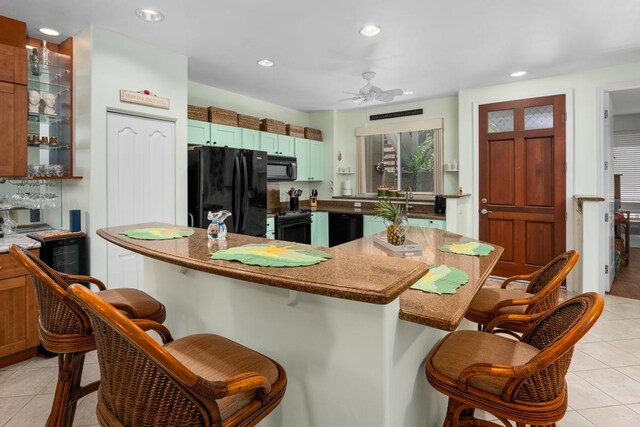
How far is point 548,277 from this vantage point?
6.50 feet

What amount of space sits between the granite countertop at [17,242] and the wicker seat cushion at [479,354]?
285 cm

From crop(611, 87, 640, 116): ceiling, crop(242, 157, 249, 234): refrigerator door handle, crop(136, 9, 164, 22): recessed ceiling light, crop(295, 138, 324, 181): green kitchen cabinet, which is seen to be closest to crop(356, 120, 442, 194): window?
crop(295, 138, 324, 181): green kitchen cabinet

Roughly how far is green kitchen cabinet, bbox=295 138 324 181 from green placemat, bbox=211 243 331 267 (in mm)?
4202

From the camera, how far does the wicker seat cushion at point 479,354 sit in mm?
1196

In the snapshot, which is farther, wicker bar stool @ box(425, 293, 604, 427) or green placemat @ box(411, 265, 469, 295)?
green placemat @ box(411, 265, 469, 295)

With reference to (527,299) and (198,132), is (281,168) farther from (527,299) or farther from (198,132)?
(527,299)

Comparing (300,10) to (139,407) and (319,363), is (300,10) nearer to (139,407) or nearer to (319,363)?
(319,363)

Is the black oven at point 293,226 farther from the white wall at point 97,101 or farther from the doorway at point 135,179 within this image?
the white wall at point 97,101

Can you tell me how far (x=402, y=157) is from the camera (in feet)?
18.9

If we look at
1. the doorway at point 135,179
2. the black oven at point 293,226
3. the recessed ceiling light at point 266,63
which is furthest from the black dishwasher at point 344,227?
the doorway at point 135,179

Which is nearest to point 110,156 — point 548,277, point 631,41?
point 548,277

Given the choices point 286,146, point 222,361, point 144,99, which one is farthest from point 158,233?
point 286,146

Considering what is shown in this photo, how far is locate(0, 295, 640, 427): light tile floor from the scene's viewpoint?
1.97m

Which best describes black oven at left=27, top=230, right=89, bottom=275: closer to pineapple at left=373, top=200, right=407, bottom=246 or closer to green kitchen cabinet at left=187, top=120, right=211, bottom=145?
green kitchen cabinet at left=187, top=120, right=211, bottom=145
